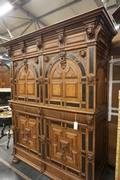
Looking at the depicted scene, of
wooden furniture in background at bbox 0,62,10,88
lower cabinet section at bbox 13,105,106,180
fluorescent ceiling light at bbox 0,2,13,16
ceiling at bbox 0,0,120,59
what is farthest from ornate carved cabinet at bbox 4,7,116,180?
wooden furniture in background at bbox 0,62,10,88

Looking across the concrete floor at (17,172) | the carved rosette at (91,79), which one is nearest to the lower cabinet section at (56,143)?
the concrete floor at (17,172)

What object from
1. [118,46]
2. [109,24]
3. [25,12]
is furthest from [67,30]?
[25,12]

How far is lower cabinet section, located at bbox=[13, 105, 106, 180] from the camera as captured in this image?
1.65 metres

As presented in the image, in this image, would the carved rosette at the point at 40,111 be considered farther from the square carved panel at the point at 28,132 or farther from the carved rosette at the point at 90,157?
the carved rosette at the point at 90,157

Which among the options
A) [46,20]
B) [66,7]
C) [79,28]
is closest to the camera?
[79,28]

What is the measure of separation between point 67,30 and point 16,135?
7.37 feet

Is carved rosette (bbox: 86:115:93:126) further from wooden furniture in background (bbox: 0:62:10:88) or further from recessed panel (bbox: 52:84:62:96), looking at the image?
wooden furniture in background (bbox: 0:62:10:88)

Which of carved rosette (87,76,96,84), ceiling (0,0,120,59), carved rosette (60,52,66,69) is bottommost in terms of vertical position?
carved rosette (87,76,96,84)

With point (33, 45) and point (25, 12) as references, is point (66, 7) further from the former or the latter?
point (33, 45)

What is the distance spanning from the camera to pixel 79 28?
5.16ft

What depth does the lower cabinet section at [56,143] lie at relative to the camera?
5.40 ft

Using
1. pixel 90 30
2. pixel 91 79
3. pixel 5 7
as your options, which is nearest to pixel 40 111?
pixel 91 79

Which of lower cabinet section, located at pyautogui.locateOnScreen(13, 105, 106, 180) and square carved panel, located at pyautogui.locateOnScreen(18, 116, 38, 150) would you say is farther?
square carved panel, located at pyautogui.locateOnScreen(18, 116, 38, 150)

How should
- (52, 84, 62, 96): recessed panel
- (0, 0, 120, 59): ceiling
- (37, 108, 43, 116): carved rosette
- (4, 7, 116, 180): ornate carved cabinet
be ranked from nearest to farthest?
1. (4, 7, 116, 180): ornate carved cabinet
2. (52, 84, 62, 96): recessed panel
3. (37, 108, 43, 116): carved rosette
4. (0, 0, 120, 59): ceiling
